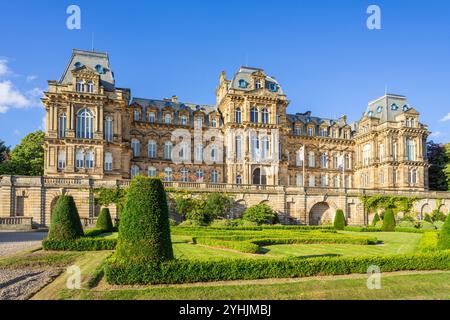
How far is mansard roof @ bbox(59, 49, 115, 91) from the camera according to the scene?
153 feet

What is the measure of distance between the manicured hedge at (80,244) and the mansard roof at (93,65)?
31017 millimetres

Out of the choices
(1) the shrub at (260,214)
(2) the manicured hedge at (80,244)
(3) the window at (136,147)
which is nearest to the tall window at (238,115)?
(3) the window at (136,147)

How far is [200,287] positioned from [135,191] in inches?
162

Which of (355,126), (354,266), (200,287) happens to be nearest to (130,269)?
(200,287)

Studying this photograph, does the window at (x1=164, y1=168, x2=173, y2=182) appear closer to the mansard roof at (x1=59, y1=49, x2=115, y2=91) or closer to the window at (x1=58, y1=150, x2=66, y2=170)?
the mansard roof at (x1=59, y1=49, x2=115, y2=91)

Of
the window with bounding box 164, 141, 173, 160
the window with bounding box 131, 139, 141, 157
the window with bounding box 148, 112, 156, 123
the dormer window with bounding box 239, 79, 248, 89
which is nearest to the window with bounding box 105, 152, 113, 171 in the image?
the window with bounding box 131, 139, 141, 157

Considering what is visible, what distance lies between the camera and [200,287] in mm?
11930

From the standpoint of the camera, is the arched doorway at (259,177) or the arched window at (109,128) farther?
the arched doorway at (259,177)

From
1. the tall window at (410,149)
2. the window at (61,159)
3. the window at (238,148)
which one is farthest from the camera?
the tall window at (410,149)

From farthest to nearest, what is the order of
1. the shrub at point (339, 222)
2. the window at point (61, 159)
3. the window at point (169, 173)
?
the window at point (169, 173)
the window at point (61, 159)
the shrub at point (339, 222)

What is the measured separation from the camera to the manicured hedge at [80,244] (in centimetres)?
1933

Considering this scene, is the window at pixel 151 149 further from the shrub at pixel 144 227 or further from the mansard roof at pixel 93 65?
the shrub at pixel 144 227

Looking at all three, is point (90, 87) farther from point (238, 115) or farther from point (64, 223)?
point (64, 223)

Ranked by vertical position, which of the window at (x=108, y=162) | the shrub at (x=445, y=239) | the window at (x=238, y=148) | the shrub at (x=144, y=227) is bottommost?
the shrub at (x=445, y=239)
